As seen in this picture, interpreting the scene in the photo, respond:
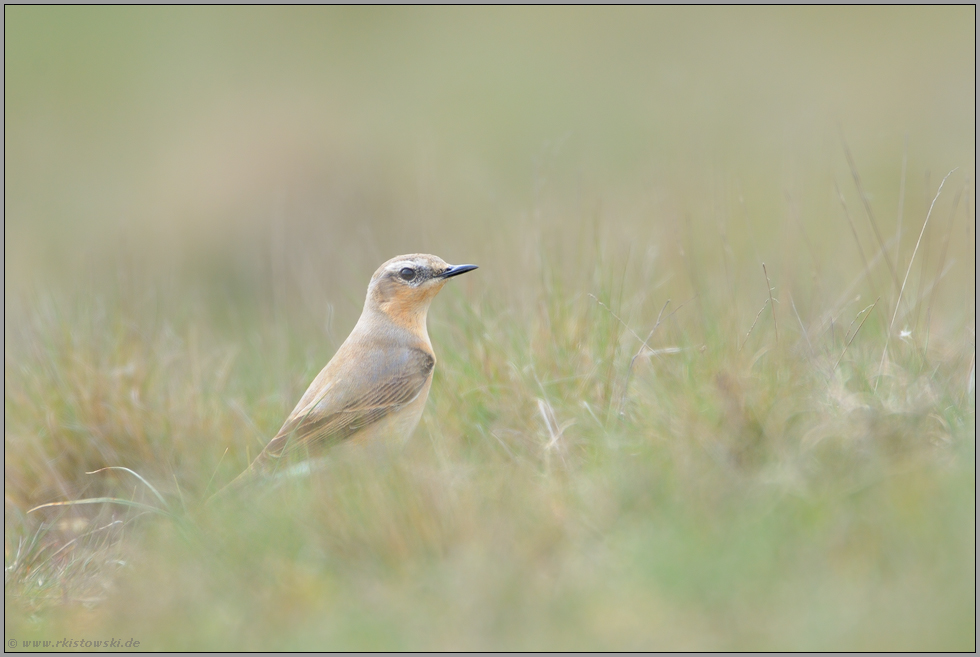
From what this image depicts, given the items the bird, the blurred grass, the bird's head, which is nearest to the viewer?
the blurred grass

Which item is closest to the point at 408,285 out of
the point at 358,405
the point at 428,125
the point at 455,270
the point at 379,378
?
the point at 455,270

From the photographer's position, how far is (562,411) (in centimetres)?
532

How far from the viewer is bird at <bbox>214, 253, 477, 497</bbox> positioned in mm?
5504

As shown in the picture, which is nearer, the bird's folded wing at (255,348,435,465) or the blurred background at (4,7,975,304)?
the bird's folded wing at (255,348,435,465)

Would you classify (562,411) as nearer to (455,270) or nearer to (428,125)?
(455,270)

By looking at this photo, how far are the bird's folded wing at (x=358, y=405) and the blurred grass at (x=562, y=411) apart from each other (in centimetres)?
17

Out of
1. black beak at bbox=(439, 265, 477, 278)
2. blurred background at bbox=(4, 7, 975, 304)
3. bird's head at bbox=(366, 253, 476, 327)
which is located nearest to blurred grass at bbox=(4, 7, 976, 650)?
blurred background at bbox=(4, 7, 975, 304)

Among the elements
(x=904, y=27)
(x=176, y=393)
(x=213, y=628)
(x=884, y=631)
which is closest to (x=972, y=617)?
(x=884, y=631)

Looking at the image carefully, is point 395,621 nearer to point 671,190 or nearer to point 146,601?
point 146,601

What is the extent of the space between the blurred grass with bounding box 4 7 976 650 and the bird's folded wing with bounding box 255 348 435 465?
0.56ft

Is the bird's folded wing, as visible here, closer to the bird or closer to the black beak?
the bird

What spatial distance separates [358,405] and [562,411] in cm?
131

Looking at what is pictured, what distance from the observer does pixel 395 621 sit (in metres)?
3.56

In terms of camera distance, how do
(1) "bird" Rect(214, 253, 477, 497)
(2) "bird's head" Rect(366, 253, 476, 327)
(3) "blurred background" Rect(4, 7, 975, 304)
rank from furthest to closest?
1. (3) "blurred background" Rect(4, 7, 975, 304)
2. (2) "bird's head" Rect(366, 253, 476, 327)
3. (1) "bird" Rect(214, 253, 477, 497)
